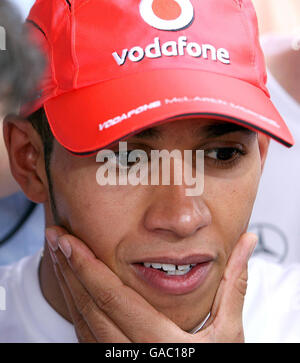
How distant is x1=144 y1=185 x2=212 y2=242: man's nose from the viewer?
1.12 meters

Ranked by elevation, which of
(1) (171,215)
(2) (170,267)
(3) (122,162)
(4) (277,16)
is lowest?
(2) (170,267)

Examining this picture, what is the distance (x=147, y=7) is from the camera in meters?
1.20

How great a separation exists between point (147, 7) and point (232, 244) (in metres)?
0.61

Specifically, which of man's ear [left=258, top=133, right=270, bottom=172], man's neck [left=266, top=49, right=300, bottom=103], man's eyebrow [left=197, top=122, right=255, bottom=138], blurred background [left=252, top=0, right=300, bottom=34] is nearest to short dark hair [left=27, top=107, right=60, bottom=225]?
man's eyebrow [left=197, top=122, right=255, bottom=138]

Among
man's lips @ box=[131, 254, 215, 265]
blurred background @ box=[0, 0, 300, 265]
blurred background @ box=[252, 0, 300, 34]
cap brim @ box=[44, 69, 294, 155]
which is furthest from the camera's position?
blurred background @ box=[252, 0, 300, 34]

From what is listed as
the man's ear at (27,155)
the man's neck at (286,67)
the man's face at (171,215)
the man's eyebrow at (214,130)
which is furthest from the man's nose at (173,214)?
the man's neck at (286,67)

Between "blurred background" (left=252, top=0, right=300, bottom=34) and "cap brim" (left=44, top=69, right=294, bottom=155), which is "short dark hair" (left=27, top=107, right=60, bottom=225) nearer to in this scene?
"cap brim" (left=44, top=69, right=294, bottom=155)

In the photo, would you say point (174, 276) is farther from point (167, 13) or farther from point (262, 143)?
point (167, 13)

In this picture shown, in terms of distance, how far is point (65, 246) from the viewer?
1.23 metres

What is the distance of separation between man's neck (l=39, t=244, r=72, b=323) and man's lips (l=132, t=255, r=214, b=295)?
0.32 meters

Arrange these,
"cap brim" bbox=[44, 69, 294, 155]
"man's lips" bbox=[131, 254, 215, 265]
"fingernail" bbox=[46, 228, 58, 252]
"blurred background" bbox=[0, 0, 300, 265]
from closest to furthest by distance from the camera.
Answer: "cap brim" bbox=[44, 69, 294, 155], "man's lips" bbox=[131, 254, 215, 265], "fingernail" bbox=[46, 228, 58, 252], "blurred background" bbox=[0, 0, 300, 265]

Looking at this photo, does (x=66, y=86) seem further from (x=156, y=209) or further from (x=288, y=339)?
(x=288, y=339)

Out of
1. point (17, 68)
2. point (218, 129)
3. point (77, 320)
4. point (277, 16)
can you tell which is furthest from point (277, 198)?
point (17, 68)

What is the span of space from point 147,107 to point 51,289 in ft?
2.10
